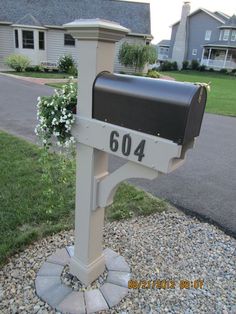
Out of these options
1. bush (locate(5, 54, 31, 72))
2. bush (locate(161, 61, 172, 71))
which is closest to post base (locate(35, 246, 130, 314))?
bush (locate(5, 54, 31, 72))

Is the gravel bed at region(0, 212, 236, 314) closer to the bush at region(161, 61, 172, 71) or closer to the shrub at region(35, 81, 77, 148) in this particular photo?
the shrub at region(35, 81, 77, 148)

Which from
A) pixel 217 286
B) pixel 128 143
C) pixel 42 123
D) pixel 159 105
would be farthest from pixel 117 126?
pixel 217 286

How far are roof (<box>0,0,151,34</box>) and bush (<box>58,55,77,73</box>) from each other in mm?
3249

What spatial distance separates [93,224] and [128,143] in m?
0.84

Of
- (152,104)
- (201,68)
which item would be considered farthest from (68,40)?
(152,104)

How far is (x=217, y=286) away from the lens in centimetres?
241

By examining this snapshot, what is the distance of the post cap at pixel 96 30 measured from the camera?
160 cm

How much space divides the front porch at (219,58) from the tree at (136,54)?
56.2 ft

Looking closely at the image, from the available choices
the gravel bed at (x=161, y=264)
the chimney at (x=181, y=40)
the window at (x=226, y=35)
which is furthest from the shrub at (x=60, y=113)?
the window at (x=226, y=35)

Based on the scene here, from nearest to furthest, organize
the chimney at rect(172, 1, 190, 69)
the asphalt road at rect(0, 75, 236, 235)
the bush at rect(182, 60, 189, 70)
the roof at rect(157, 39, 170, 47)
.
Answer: the asphalt road at rect(0, 75, 236, 235) → the bush at rect(182, 60, 189, 70) → the chimney at rect(172, 1, 190, 69) → the roof at rect(157, 39, 170, 47)

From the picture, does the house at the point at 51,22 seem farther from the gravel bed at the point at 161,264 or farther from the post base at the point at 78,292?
the post base at the point at 78,292

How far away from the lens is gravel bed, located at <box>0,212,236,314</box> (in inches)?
86.3

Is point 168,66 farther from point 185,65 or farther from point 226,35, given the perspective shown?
point 226,35

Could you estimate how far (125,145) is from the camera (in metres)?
1.68
